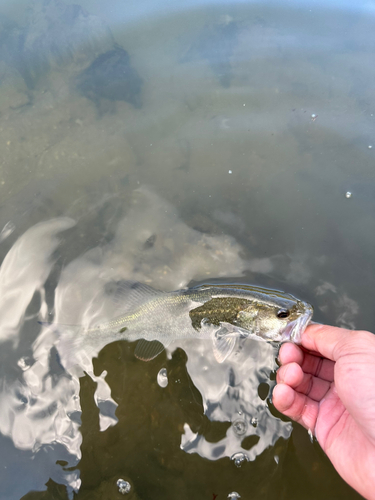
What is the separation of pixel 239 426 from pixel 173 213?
2.94m

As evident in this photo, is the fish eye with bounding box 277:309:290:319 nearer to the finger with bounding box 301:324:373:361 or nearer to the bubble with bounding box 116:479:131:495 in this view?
the finger with bounding box 301:324:373:361

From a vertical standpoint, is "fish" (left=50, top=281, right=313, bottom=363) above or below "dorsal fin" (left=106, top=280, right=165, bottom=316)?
below

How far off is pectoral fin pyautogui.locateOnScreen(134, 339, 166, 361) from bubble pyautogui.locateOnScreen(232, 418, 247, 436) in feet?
4.00

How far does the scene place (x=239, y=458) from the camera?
3.56 m

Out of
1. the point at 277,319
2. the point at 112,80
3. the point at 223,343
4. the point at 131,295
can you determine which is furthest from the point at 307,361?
the point at 112,80

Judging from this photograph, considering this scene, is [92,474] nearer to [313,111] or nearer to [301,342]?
[301,342]

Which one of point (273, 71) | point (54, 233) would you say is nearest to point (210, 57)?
point (273, 71)

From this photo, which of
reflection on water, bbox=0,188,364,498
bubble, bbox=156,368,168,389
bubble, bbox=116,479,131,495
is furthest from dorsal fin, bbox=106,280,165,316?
bubble, bbox=116,479,131,495

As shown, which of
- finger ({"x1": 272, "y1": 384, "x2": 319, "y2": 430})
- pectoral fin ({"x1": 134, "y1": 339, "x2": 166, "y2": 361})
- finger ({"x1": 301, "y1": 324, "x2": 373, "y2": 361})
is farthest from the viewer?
pectoral fin ({"x1": 134, "y1": 339, "x2": 166, "y2": 361})

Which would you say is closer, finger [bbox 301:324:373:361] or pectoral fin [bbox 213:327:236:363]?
finger [bbox 301:324:373:361]

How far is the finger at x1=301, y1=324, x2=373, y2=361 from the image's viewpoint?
118 inches

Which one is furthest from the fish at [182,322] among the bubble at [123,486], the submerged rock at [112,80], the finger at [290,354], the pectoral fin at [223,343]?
the submerged rock at [112,80]

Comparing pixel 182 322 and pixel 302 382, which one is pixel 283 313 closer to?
pixel 302 382

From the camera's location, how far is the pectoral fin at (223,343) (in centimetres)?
392
